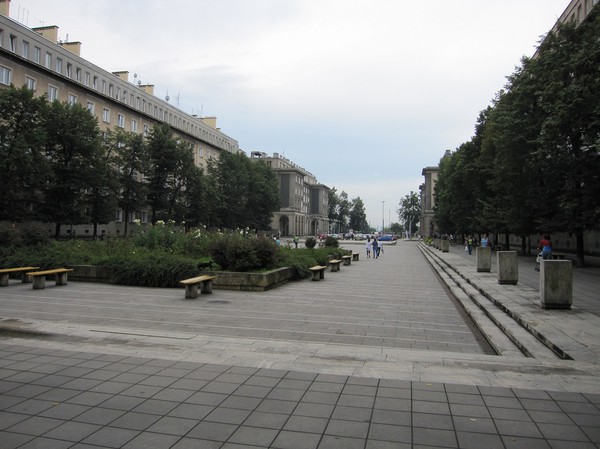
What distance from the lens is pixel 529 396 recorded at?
477cm

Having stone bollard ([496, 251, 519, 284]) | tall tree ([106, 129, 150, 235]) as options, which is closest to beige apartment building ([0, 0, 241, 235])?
tall tree ([106, 129, 150, 235])

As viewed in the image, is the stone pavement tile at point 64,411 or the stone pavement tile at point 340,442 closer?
the stone pavement tile at point 340,442

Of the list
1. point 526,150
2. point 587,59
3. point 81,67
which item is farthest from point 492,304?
point 81,67

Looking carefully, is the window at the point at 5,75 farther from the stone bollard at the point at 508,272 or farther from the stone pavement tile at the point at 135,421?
the stone pavement tile at the point at 135,421

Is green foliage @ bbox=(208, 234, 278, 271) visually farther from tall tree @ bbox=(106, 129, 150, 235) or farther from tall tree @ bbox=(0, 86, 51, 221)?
tall tree @ bbox=(106, 129, 150, 235)

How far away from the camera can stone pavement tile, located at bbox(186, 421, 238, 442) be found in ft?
12.4

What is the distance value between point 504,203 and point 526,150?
599cm

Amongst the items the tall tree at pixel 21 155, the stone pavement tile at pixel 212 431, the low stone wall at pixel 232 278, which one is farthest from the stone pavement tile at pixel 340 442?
the tall tree at pixel 21 155

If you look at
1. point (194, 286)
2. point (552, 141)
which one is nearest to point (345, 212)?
point (552, 141)

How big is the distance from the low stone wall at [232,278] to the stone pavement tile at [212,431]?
32.3ft

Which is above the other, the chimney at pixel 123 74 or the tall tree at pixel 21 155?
the chimney at pixel 123 74

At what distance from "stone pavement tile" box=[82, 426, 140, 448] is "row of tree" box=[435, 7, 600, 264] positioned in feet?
50.0

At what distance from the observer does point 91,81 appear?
53.8m

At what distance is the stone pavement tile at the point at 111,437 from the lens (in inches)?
143
